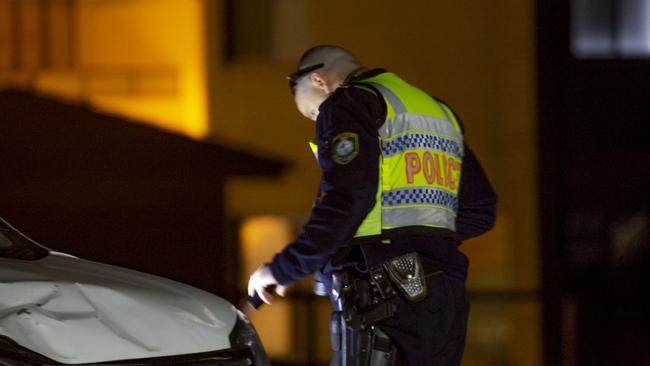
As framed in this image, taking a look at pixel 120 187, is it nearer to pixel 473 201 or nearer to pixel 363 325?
pixel 473 201

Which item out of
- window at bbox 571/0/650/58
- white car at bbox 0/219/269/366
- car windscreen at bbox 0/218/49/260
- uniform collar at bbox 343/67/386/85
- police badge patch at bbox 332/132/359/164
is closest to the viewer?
white car at bbox 0/219/269/366

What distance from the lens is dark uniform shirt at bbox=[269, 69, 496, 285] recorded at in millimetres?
4453

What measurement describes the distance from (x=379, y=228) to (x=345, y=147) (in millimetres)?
331

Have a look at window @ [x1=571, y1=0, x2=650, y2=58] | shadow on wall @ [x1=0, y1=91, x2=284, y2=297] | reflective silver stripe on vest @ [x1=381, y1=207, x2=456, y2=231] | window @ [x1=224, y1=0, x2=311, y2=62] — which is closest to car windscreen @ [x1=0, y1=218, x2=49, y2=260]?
reflective silver stripe on vest @ [x1=381, y1=207, x2=456, y2=231]

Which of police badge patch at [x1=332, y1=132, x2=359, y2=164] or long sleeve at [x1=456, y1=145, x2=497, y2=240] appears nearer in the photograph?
police badge patch at [x1=332, y1=132, x2=359, y2=164]

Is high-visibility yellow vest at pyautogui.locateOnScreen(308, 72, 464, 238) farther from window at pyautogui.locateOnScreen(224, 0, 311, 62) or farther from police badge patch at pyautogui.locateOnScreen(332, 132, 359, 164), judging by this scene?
window at pyautogui.locateOnScreen(224, 0, 311, 62)

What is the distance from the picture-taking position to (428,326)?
4656 millimetres

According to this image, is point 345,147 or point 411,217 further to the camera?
point 411,217

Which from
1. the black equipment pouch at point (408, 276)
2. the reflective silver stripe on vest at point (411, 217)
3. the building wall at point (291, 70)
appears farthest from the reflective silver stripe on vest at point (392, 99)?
the building wall at point (291, 70)

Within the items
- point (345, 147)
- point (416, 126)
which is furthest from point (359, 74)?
point (345, 147)

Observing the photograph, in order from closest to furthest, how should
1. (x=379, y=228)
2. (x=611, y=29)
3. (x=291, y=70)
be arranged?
(x=379, y=228), (x=291, y=70), (x=611, y=29)

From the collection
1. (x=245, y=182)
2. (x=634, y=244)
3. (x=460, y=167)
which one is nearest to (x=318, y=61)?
(x=460, y=167)

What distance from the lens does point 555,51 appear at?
28.3 ft

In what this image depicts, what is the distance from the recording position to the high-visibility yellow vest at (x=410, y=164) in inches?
182
